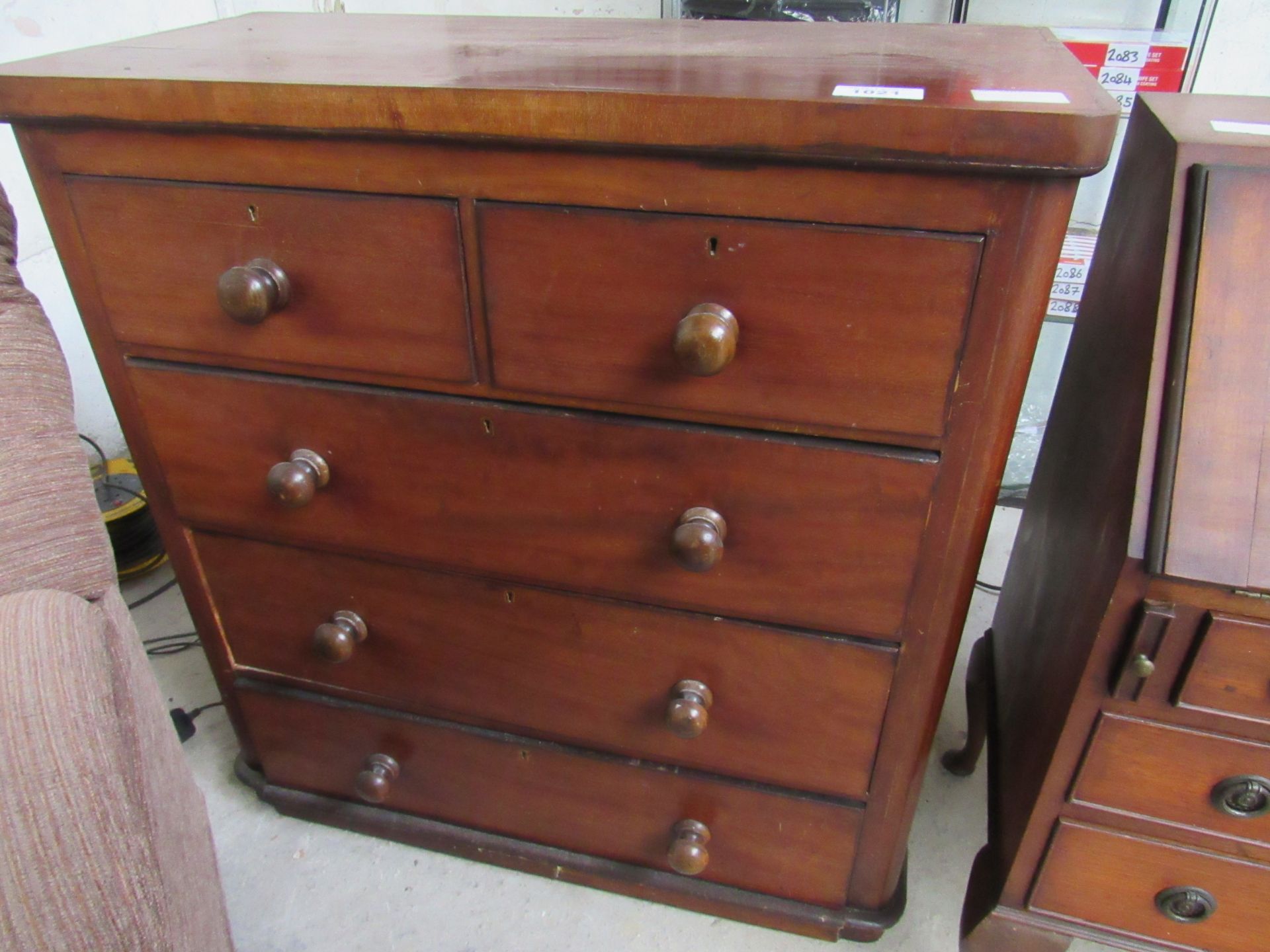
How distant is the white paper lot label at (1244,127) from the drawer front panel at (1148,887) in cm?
56

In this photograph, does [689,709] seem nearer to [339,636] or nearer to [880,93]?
[339,636]

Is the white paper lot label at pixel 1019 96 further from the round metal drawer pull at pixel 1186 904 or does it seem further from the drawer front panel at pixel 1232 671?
the round metal drawer pull at pixel 1186 904

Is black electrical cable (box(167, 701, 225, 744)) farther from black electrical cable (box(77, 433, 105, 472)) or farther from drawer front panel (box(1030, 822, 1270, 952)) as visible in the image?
drawer front panel (box(1030, 822, 1270, 952))

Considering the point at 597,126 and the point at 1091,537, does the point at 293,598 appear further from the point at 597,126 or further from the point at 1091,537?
the point at 1091,537

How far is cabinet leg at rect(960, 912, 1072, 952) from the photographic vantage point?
811mm

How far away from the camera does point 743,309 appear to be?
60cm

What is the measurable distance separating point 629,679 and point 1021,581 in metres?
0.48

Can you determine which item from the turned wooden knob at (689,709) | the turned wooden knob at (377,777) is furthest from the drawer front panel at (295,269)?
the turned wooden knob at (377,777)

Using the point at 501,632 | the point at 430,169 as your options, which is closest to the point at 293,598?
the point at 501,632

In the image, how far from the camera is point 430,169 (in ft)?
1.99

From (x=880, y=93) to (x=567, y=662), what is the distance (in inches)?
21.8

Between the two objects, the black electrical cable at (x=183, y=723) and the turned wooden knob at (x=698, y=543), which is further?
the black electrical cable at (x=183, y=723)

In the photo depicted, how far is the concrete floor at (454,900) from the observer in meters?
0.96

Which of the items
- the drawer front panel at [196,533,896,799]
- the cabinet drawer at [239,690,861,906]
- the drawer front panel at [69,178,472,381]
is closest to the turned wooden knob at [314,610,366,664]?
the drawer front panel at [196,533,896,799]
